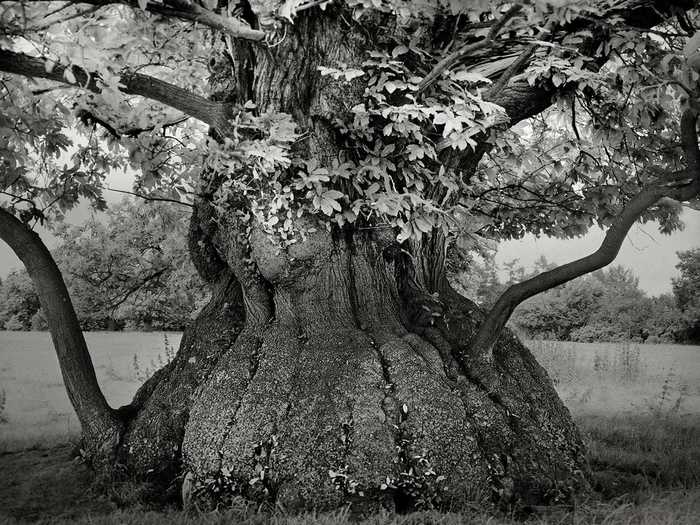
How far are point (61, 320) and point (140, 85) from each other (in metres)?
2.38

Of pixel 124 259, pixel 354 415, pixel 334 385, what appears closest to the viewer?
pixel 354 415

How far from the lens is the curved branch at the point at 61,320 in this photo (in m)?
5.78

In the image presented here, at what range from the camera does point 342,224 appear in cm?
487

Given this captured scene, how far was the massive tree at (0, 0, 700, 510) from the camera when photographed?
4.50 metres

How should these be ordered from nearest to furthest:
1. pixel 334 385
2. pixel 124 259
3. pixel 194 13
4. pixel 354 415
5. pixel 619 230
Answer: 1. pixel 194 13
2. pixel 354 415
3. pixel 334 385
4. pixel 619 230
5. pixel 124 259

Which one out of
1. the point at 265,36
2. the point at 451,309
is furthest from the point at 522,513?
Result: the point at 265,36

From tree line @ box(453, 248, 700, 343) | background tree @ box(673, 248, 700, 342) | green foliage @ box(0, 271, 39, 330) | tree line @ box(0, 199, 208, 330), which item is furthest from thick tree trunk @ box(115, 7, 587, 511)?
green foliage @ box(0, 271, 39, 330)

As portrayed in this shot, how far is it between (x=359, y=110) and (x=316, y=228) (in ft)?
3.41

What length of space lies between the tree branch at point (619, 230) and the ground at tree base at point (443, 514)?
5.43ft

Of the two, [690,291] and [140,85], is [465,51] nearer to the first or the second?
[140,85]

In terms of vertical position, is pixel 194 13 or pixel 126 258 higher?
pixel 194 13

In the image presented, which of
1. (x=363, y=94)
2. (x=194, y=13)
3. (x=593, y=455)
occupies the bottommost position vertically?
(x=593, y=455)

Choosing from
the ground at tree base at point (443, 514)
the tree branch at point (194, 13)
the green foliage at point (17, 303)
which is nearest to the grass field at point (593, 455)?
the ground at tree base at point (443, 514)

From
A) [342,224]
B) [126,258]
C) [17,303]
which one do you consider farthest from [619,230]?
[17,303]
